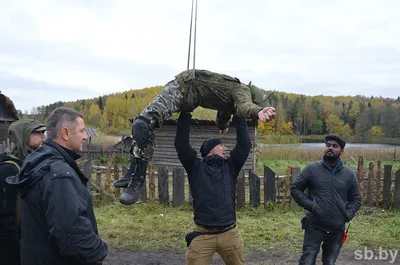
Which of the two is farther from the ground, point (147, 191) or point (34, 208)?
point (34, 208)

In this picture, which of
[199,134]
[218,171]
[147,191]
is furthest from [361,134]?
[218,171]

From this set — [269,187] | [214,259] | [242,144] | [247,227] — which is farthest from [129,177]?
[269,187]

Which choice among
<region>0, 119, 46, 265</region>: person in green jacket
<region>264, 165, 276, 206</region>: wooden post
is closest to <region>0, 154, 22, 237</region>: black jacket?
<region>0, 119, 46, 265</region>: person in green jacket

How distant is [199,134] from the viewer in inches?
707

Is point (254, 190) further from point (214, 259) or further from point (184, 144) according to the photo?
point (184, 144)

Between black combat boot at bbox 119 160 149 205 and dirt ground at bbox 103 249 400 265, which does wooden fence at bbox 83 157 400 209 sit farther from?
black combat boot at bbox 119 160 149 205

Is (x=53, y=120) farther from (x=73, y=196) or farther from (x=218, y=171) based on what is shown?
(x=218, y=171)

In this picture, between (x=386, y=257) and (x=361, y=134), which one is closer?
(x=386, y=257)

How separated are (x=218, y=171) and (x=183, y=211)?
5392mm

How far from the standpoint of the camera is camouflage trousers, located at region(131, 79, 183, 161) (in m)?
3.23

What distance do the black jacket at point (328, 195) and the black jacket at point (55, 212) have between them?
3.16 meters

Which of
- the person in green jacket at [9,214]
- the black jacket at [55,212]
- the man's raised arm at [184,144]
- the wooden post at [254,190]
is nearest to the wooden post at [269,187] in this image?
the wooden post at [254,190]

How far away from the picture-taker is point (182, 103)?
354 centimetres

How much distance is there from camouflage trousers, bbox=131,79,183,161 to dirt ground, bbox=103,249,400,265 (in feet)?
12.5
